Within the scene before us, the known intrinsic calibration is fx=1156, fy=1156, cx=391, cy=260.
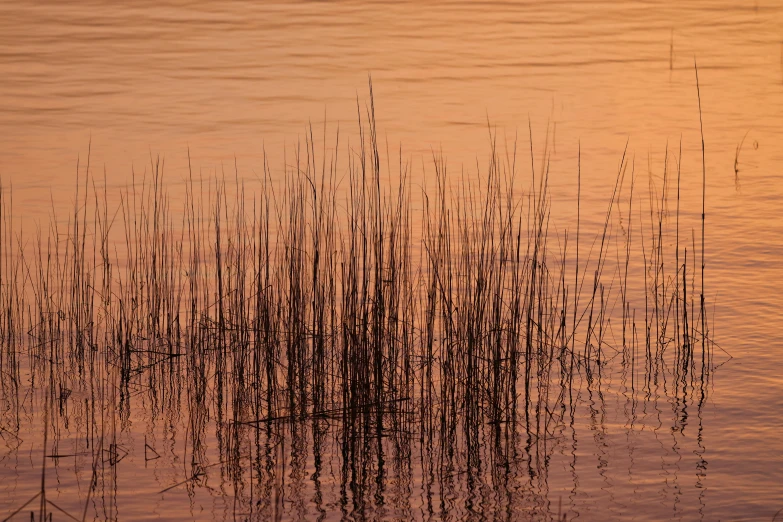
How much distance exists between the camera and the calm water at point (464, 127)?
3715 millimetres

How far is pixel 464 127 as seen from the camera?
8.93 m

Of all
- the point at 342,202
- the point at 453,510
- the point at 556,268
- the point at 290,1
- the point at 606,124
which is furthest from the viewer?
the point at 290,1

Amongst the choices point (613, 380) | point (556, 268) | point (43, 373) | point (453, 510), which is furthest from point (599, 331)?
point (43, 373)

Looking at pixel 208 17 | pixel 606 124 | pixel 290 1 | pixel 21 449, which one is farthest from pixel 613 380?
pixel 290 1

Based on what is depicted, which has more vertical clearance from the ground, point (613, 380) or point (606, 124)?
point (606, 124)

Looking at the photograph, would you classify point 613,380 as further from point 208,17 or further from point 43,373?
→ point 208,17

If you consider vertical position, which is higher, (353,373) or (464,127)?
(464,127)

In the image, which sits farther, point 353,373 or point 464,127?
point 464,127

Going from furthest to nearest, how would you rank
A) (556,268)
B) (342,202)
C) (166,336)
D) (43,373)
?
(342,202) → (556,268) → (166,336) → (43,373)

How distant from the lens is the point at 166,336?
16.0 feet

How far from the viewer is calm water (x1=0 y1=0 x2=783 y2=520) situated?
3.71 meters

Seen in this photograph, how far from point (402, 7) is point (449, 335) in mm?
11348

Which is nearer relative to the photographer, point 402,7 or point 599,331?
point 599,331

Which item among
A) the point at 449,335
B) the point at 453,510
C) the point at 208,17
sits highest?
the point at 208,17
